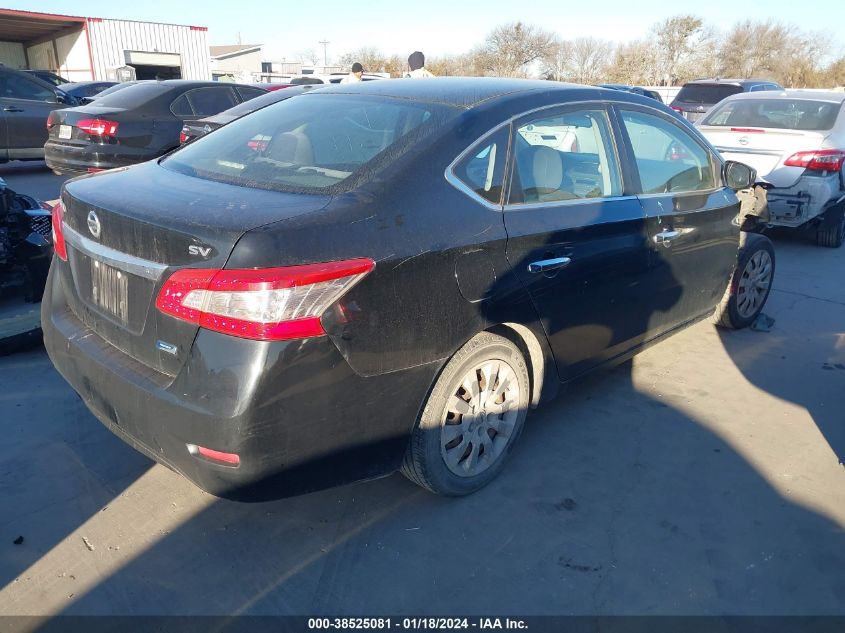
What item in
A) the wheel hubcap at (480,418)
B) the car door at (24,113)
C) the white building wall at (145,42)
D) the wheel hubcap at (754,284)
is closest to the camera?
the wheel hubcap at (480,418)

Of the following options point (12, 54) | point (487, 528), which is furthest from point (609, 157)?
point (12, 54)

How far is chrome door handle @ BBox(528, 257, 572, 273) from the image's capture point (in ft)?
9.20

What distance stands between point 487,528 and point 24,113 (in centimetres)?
1151

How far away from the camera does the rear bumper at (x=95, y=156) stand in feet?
29.0

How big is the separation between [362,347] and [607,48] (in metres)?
54.2

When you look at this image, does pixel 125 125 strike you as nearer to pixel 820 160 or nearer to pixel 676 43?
pixel 820 160

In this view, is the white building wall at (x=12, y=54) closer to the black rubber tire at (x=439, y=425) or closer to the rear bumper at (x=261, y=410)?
the rear bumper at (x=261, y=410)

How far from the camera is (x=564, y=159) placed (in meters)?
3.17

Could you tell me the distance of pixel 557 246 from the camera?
292 cm

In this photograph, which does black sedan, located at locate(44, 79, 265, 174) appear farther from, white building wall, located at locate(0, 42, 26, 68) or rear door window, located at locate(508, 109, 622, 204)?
white building wall, located at locate(0, 42, 26, 68)

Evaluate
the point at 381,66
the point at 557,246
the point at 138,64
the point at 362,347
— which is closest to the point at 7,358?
the point at 362,347

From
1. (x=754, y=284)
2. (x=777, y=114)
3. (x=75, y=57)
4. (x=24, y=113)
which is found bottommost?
(x=754, y=284)

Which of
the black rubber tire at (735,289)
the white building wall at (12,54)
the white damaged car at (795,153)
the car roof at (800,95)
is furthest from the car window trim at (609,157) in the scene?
the white building wall at (12,54)

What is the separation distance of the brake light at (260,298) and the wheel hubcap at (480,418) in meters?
0.80
